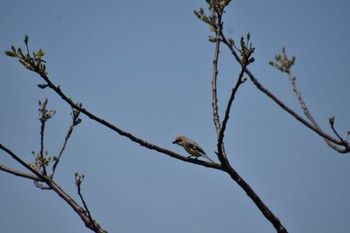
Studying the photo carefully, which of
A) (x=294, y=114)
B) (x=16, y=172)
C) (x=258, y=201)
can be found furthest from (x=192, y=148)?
(x=16, y=172)

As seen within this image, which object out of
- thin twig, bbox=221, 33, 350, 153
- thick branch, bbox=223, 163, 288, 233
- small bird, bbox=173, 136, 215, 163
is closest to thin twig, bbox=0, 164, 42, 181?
thick branch, bbox=223, 163, 288, 233

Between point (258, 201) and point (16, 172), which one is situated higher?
point (16, 172)

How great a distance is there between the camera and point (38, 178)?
3859mm

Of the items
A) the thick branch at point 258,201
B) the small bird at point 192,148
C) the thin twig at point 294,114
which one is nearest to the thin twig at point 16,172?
the thick branch at point 258,201

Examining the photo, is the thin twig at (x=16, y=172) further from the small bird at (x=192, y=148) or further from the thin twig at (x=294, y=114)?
the small bird at (x=192, y=148)

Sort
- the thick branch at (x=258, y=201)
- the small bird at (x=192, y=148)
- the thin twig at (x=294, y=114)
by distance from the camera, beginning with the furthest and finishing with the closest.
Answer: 1. the small bird at (x=192, y=148)
2. the thin twig at (x=294, y=114)
3. the thick branch at (x=258, y=201)

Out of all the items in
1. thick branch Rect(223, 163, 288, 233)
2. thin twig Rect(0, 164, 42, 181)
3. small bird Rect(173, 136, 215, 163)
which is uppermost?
small bird Rect(173, 136, 215, 163)

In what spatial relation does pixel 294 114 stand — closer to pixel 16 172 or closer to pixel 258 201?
pixel 258 201

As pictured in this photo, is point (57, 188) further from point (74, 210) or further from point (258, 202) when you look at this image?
point (258, 202)

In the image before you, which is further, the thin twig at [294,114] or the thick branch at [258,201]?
the thin twig at [294,114]

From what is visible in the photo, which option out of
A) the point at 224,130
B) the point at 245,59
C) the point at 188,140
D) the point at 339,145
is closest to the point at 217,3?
the point at 245,59

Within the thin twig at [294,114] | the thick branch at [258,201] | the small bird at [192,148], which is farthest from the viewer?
the small bird at [192,148]

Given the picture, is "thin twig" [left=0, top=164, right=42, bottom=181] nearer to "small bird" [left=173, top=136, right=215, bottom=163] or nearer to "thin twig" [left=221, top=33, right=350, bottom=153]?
"thin twig" [left=221, top=33, right=350, bottom=153]

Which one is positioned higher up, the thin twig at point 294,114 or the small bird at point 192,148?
the small bird at point 192,148
